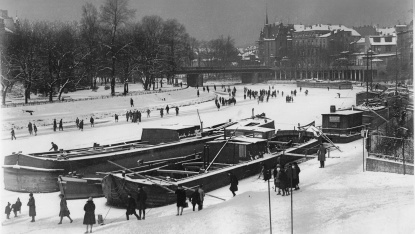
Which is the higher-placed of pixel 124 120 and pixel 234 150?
pixel 124 120

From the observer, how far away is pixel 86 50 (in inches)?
2309

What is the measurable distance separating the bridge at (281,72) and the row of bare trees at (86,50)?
16.2m

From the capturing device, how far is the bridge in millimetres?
98750

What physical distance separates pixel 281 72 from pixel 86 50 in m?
82.2

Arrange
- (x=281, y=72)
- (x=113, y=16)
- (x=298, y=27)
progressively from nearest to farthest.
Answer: (x=113, y=16), (x=281, y=72), (x=298, y=27)

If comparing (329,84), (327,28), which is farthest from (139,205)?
(327,28)

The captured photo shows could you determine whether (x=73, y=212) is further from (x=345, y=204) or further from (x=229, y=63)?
(x=229, y=63)

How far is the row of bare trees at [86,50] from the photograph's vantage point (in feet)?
151

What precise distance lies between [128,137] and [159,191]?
677 inches

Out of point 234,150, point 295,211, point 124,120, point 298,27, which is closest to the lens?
point 295,211

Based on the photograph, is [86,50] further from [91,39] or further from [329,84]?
[329,84]

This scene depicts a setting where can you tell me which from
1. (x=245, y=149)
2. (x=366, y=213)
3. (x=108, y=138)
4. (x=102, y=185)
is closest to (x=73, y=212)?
(x=102, y=185)

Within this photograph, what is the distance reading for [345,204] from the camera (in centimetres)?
1474

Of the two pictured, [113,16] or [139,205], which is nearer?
[139,205]
